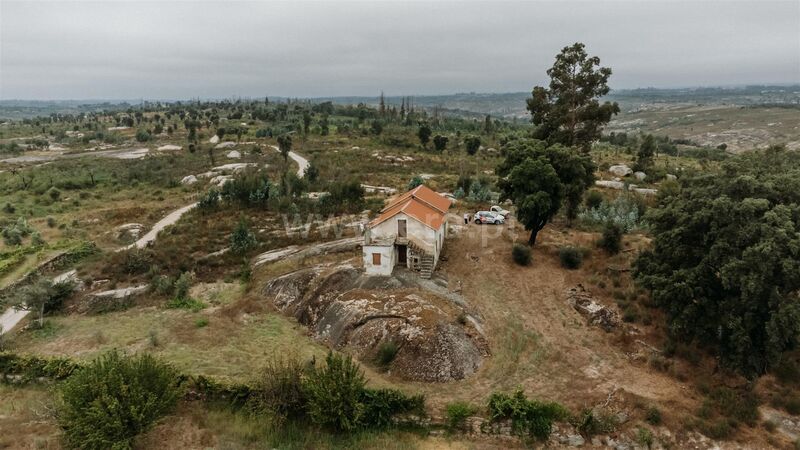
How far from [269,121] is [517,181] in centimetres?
14435

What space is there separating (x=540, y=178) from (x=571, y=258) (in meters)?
6.47

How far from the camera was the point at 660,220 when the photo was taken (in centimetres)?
2455

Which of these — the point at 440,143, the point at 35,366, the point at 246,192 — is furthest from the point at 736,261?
the point at 440,143

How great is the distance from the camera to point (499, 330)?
2734 centimetres

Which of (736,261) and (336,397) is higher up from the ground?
(736,261)

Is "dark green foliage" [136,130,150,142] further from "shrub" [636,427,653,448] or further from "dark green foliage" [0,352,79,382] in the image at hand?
"shrub" [636,427,653,448]

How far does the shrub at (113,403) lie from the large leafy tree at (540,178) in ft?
85.1

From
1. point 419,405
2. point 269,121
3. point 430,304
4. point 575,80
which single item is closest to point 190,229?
point 430,304

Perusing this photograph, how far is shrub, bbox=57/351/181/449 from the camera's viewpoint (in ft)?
60.7

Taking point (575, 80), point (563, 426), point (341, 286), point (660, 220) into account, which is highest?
point (575, 80)

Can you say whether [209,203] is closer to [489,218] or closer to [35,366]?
[35,366]

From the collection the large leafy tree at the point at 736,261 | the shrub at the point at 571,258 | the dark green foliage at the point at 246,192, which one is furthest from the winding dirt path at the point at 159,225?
the large leafy tree at the point at 736,261

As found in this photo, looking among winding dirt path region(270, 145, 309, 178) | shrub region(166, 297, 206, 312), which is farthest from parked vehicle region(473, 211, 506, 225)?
winding dirt path region(270, 145, 309, 178)

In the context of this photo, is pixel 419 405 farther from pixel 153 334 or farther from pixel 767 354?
pixel 153 334
